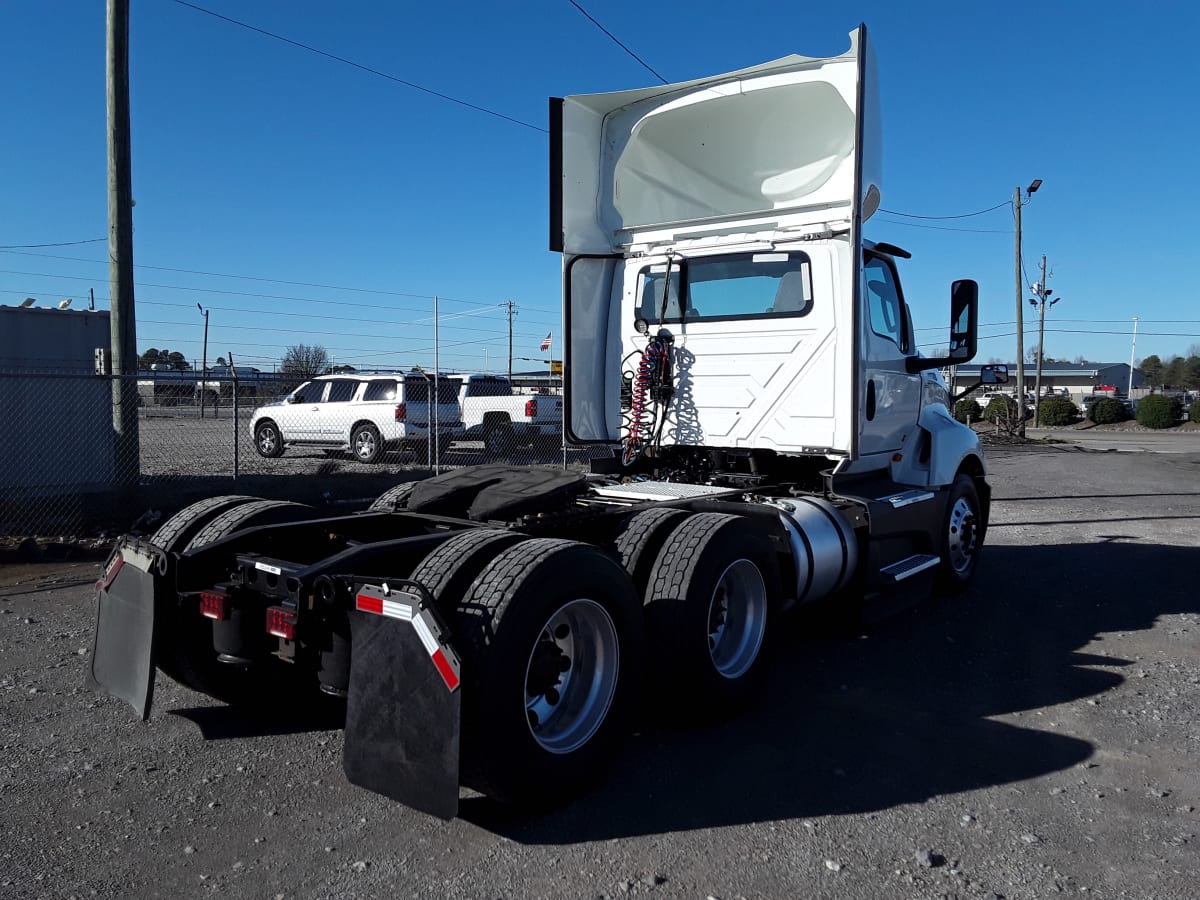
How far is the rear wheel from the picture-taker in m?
17.2

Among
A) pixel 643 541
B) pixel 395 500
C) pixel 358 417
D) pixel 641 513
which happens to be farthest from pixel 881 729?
pixel 358 417

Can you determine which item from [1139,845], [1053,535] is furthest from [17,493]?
[1053,535]

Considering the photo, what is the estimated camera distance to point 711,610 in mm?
4645

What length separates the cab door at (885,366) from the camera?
6316 millimetres

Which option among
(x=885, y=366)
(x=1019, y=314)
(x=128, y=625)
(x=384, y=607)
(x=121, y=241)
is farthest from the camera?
(x=1019, y=314)

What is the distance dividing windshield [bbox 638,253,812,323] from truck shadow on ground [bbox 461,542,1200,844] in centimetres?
231

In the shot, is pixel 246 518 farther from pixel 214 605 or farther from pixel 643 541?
pixel 643 541

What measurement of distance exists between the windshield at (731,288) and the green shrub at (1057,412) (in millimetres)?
44351

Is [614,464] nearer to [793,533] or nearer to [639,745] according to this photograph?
[793,533]

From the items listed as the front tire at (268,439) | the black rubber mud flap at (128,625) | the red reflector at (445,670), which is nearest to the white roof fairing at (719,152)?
the black rubber mud flap at (128,625)

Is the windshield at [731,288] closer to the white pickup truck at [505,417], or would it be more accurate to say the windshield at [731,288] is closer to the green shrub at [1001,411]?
the white pickup truck at [505,417]

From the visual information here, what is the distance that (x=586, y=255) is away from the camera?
22.4 ft

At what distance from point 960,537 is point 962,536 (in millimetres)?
75

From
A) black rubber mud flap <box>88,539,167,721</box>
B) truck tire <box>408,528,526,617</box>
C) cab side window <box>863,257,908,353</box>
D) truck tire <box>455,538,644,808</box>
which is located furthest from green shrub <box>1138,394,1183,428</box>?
black rubber mud flap <box>88,539,167,721</box>
